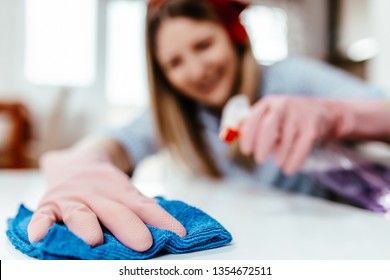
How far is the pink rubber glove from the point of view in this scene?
1.05ft

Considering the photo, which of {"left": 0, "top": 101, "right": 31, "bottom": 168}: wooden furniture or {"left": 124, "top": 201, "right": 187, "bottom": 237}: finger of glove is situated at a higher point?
{"left": 0, "top": 101, "right": 31, "bottom": 168}: wooden furniture

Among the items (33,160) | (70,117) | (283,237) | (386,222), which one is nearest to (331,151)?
(386,222)

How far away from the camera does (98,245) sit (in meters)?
0.31

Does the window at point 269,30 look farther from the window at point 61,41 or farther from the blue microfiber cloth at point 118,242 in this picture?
the blue microfiber cloth at point 118,242

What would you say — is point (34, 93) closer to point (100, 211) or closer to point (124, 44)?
point (124, 44)

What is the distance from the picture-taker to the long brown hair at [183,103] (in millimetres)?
936

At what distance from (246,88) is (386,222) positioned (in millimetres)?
528

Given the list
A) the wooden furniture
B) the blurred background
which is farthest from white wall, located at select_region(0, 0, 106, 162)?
the wooden furniture

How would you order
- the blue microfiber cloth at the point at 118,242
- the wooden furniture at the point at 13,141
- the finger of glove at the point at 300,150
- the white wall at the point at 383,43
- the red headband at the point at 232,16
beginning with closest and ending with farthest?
the blue microfiber cloth at the point at 118,242, the finger of glove at the point at 300,150, the red headband at the point at 232,16, the white wall at the point at 383,43, the wooden furniture at the point at 13,141

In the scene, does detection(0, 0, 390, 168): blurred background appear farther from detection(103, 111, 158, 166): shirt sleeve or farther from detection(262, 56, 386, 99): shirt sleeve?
detection(262, 56, 386, 99): shirt sleeve

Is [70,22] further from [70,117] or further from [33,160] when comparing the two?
[33,160]

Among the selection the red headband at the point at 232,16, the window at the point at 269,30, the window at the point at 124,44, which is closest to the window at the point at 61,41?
the window at the point at 124,44

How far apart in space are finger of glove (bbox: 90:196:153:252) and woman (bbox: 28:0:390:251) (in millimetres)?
38

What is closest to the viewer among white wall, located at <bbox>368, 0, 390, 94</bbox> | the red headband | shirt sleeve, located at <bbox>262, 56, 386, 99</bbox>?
shirt sleeve, located at <bbox>262, 56, 386, 99</bbox>
